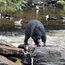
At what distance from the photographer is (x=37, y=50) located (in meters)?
11.1

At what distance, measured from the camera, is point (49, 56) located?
10758 mm

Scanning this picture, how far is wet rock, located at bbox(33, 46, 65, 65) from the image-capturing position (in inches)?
421

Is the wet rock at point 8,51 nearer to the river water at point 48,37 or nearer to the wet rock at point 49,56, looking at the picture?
the wet rock at point 49,56

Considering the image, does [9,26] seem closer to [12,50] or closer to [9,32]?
[9,32]

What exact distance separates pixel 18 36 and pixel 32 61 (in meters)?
9.51

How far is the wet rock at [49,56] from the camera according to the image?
10688 millimetres

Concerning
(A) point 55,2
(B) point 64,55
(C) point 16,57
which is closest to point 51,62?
(B) point 64,55

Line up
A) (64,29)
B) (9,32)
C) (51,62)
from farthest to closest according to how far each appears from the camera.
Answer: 1. (64,29)
2. (9,32)
3. (51,62)

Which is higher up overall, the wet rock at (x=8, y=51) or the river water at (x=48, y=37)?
the wet rock at (x=8, y=51)

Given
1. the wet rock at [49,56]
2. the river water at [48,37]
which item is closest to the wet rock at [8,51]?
the wet rock at [49,56]

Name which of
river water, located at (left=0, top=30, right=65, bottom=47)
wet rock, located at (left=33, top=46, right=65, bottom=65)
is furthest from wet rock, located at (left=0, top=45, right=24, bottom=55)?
river water, located at (left=0, top=30, right=65, bottom=47)

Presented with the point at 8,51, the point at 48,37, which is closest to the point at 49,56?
the point at 8,51

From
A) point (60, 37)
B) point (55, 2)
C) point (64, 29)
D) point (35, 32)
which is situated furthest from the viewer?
point (55, 2)

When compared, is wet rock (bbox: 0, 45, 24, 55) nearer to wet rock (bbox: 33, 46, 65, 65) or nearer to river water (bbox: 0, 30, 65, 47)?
wet rock (bbox: 33, 46, 65, 65)
